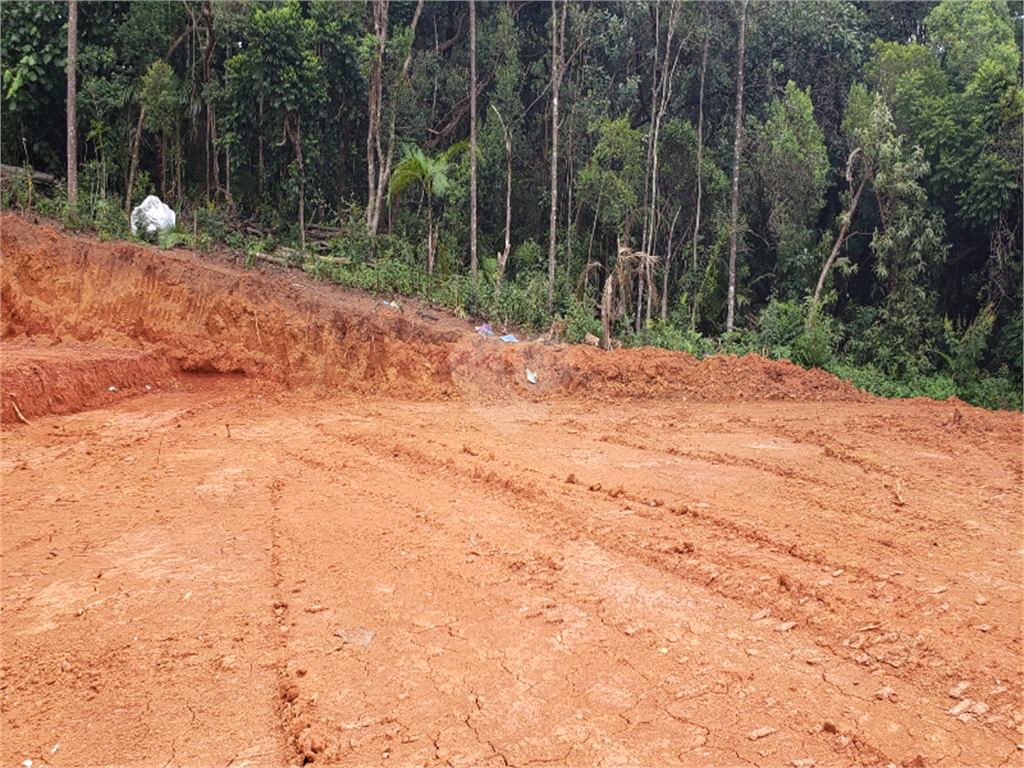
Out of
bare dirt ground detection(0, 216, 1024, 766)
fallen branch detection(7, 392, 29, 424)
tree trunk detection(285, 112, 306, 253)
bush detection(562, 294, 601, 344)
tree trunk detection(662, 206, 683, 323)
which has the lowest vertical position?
bare dirt ground detection(0, 216, 1024, 766)

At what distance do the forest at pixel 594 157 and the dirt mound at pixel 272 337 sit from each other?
1.26 m

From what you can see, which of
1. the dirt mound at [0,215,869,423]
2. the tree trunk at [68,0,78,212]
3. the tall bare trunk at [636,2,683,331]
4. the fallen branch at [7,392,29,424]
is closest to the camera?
the fallen branch at [7,392,29,424]

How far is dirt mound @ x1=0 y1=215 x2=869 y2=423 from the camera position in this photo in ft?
35.2

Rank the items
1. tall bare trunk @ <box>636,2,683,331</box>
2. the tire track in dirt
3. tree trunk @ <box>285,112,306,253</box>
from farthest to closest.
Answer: tall bare trunk @ <box>636,2,683,331</box>, tree trunk @ <box>285,112,306,253</box>, the tire track in dirt

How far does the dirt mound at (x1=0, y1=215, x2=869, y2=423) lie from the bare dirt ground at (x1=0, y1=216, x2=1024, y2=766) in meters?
0.80

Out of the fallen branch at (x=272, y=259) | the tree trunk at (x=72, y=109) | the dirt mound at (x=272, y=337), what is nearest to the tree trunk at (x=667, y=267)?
the dirt mound at (x=272, y=337)

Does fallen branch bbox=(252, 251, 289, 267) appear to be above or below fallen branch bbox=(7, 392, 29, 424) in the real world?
above

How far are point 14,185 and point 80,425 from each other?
6282 millimetres

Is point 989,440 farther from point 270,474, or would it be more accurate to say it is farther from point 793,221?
point 793,221

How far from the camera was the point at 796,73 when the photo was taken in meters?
19.0

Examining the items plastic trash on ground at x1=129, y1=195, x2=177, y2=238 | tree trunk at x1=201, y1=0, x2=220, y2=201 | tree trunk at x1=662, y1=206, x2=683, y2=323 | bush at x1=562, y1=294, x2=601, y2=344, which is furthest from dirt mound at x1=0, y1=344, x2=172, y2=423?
tree trunk at x1=662, y1=206, x2=683, y2=323

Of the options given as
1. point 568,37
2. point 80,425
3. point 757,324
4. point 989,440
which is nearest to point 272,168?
point 568,37

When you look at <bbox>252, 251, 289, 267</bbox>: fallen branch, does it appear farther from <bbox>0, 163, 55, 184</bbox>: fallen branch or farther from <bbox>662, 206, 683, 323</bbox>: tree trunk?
<bbox>662, 206, 683, 323</bbox>: tree trunk

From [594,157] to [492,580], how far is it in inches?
545
